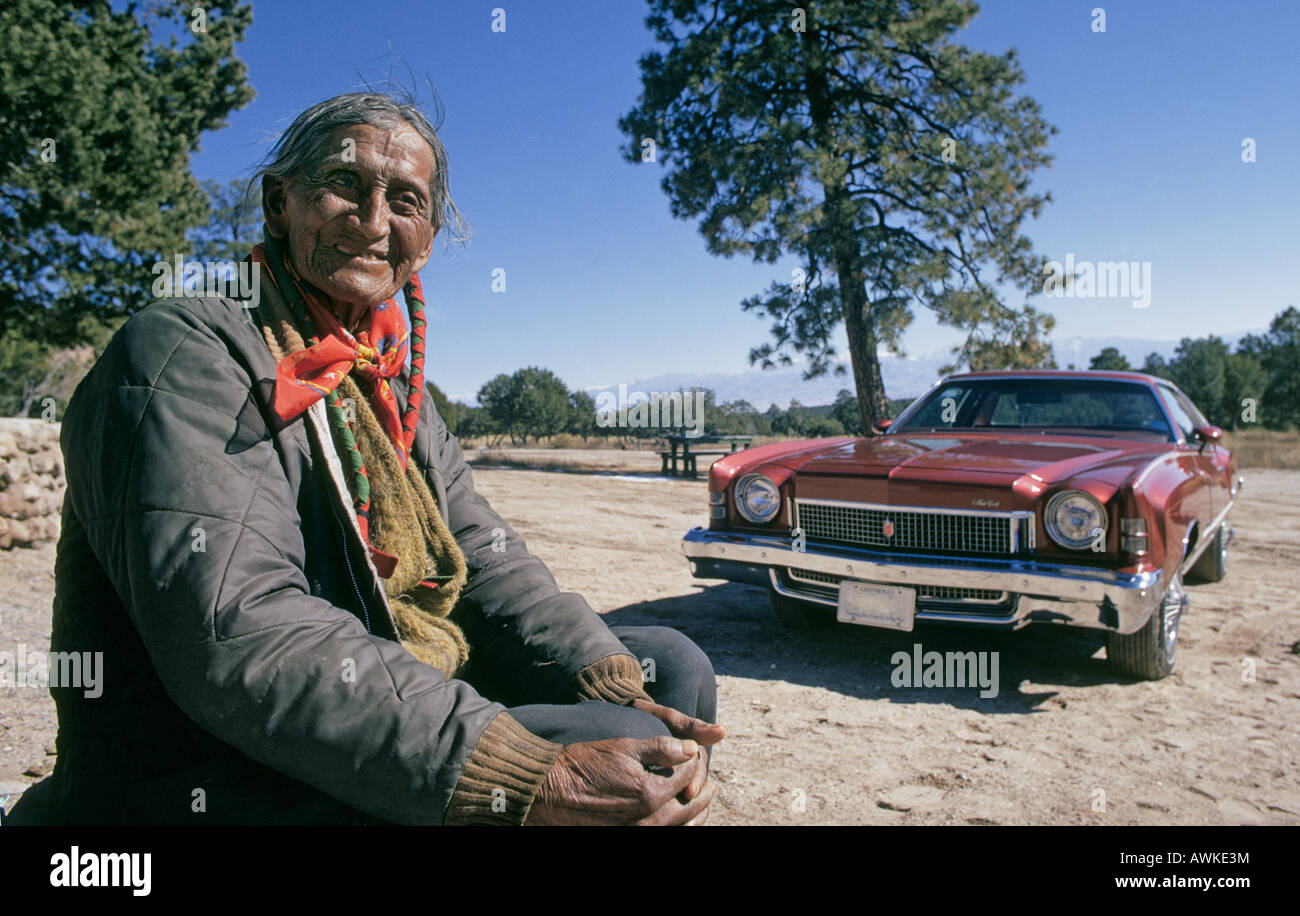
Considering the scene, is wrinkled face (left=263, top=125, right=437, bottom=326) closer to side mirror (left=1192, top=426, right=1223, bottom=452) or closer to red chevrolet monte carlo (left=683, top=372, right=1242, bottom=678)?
red chevrolet monte carlo (left=683, top=372, right=1242, bottom=678)

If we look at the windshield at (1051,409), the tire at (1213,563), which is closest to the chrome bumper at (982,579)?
the windshield at (1051,409)

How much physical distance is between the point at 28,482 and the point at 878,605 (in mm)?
6223

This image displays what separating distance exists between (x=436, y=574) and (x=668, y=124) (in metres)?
16.9

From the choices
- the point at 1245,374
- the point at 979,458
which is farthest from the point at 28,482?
the point at 1245,374

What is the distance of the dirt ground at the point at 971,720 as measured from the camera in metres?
2.73

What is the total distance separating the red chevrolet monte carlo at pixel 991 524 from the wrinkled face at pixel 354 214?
301cm

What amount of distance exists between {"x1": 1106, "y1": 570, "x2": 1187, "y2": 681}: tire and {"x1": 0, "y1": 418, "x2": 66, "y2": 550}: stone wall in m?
6.93

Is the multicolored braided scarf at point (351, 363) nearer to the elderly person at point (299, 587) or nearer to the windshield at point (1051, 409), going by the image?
the elderly person at point (299, 587)

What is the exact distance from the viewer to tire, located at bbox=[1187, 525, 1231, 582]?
621 centimetres

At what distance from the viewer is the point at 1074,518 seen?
3629mm

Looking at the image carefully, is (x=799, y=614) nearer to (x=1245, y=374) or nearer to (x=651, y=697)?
(x=651, y=697)

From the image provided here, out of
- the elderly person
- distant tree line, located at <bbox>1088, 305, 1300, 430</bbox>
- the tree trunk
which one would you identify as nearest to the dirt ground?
the elderly person
